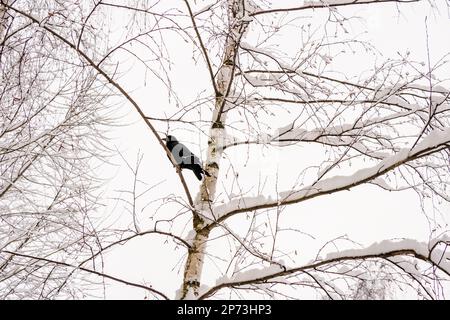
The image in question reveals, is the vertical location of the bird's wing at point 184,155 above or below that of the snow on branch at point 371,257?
above

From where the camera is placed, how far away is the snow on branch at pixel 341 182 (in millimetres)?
1909

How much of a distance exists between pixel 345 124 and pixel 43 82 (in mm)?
2810

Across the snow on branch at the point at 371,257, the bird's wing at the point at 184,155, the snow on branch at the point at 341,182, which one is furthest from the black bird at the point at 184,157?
the snow on branch at the point at 371,257

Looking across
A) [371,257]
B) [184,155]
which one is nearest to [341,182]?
[371,257]

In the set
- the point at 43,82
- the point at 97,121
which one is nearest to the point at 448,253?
the point at 97,121

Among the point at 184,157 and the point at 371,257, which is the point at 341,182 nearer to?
the point at 371,257

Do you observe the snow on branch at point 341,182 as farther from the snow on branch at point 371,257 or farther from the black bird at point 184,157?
the black bird at point 184,157

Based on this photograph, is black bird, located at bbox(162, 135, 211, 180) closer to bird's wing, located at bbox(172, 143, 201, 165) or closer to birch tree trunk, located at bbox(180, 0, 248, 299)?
bird's wing, located at bbox(172, 143, 201, 165)

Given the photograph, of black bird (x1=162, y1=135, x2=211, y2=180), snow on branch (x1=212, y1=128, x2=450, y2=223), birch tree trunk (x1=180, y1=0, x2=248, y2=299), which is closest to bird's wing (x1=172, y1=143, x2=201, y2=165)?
black bird (x1=162, y1=135, x2=211, y2=180)

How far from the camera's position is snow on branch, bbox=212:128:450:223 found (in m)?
1.91

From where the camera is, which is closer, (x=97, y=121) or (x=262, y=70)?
(x=262, y=70)

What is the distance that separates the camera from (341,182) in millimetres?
2244
